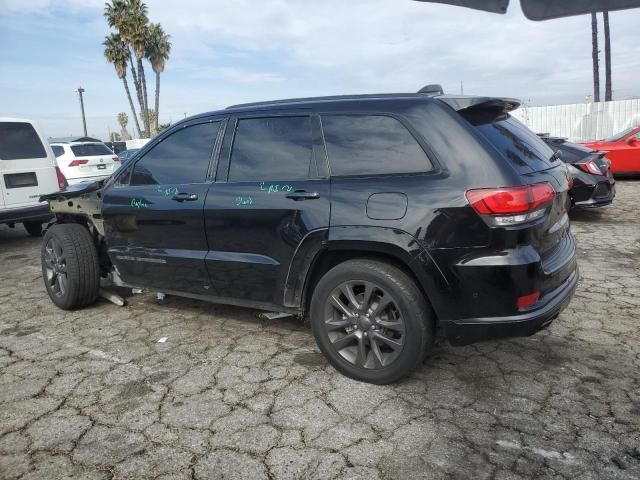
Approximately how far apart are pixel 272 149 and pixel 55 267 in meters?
2.62

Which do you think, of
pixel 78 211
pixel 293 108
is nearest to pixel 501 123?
pixel 293 108

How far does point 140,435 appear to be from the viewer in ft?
8.97

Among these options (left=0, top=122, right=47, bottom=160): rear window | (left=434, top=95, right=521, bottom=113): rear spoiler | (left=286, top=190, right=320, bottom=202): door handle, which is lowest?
(left=286, top=190, right=320, bottom=202): door handle

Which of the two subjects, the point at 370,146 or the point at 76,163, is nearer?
the point at 370,146

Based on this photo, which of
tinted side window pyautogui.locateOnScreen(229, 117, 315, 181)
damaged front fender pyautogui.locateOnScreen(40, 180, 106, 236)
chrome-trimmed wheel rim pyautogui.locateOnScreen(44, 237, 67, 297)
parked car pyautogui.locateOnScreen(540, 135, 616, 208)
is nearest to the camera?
tinted side window pyautogui.locateOnScreen(229, 117, 315, 181)

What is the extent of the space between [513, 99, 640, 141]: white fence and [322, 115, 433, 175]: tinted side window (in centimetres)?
1815

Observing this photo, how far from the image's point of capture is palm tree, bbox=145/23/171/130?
129 ft

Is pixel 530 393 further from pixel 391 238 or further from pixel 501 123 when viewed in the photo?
pixel 501 123

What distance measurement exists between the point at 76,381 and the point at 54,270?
1.80 metres

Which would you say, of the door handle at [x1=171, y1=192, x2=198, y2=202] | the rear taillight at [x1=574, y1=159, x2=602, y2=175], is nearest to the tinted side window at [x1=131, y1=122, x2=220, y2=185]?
the door handle at [x1=171, y1=192, x2=198, y2=202]

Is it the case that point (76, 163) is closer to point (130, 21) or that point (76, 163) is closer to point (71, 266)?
point (71, 266)

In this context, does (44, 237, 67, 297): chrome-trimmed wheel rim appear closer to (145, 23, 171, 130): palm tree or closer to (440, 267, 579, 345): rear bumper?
(440, 267, 579, 345): rear bumper

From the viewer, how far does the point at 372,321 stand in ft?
10.1

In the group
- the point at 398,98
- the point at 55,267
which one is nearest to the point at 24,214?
the point at 55,267
